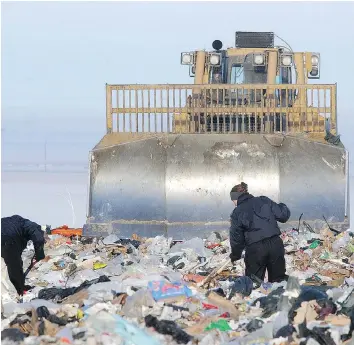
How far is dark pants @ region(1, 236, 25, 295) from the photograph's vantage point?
10.9 m

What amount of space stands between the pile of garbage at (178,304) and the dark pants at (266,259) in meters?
0.18

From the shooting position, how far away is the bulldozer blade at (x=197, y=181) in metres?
14.9

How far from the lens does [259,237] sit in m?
11.1

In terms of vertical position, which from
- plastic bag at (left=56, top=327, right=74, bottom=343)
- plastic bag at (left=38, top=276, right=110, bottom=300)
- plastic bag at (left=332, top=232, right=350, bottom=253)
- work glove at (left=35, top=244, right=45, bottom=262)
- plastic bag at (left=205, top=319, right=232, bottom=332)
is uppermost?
work glove at (left=35, top=244, right=45, bottom=262)

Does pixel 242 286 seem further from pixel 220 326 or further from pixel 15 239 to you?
pixel 15 239

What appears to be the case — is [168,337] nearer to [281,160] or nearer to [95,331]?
[95,331]

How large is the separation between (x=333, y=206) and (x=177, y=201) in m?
2.00

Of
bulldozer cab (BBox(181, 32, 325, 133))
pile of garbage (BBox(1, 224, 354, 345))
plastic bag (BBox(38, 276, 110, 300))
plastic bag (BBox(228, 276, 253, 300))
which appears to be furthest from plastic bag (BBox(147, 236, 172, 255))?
plastic bag (BBox(228, 276, 253, 300))

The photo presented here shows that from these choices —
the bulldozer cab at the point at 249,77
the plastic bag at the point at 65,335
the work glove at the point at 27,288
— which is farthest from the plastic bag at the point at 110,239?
the plastic bag at the point at 65,335

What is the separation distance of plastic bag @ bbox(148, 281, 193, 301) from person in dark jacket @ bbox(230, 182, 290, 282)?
1.00 meters

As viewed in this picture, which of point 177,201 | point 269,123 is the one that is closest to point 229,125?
point 269,123

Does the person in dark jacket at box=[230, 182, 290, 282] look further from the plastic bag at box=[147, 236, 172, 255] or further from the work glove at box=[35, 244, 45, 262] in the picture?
the plastic bag at box=[147, 236, 172, 255]

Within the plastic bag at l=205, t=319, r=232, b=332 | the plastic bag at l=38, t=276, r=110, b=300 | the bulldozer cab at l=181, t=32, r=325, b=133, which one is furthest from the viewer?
the bulldozer cab at l=181, t=32, r=325, b=133

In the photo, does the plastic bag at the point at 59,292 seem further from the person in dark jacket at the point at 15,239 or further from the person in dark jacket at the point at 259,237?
the person in dark jacket at the point at 259,237
